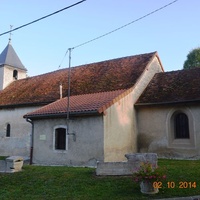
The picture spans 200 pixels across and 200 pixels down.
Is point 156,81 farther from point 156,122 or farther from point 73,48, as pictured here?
point 73,48

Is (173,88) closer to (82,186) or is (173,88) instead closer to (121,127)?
(121,127)

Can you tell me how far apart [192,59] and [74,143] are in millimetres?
26578

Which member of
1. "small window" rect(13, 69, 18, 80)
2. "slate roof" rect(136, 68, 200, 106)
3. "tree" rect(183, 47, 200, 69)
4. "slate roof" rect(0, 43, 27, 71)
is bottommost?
"slate roof" rect(136, 68, 200, 106)

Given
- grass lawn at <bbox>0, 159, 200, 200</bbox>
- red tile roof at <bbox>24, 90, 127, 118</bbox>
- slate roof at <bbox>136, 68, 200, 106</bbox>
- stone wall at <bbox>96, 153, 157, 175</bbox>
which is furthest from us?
slate roof at <bbox>136, 68, 200, 106</bbox>

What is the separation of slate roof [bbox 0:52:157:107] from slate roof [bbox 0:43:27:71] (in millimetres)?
4621

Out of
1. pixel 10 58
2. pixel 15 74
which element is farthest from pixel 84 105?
pixel 10 58

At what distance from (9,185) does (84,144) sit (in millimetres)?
4717

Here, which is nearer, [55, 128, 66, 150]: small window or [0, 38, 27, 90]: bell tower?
[55, 128, 66, 150]: small window

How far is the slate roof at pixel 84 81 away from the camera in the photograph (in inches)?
671

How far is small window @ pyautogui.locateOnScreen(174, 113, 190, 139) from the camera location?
1481 cm

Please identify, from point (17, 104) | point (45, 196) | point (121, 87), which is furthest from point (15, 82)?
point (45, 196)

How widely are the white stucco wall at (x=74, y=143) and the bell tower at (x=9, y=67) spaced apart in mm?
13230
